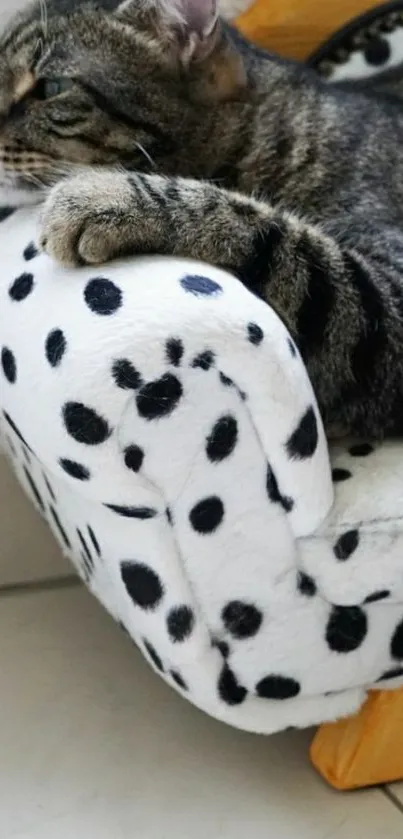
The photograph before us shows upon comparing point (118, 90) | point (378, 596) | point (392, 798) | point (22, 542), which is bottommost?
point (392, 798)

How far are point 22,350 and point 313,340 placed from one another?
256mm

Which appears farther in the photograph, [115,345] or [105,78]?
[105,78]

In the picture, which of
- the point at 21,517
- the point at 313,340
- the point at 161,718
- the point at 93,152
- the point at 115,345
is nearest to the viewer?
the point at 115,345

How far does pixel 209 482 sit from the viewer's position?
0.82 metres

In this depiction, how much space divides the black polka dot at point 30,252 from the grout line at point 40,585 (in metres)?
0.71

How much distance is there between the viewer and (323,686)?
0.94 m

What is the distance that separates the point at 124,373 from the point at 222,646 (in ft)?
0.95

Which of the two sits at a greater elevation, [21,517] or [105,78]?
[105,78]

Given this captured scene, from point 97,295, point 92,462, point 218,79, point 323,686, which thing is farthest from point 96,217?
point 323,686

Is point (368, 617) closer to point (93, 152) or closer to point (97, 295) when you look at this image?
point (97, 295)

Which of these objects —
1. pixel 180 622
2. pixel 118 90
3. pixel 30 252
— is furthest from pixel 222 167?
pixel 180 622

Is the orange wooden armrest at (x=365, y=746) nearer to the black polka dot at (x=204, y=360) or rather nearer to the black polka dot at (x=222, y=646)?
the black polka dot at (x=222, y=646)

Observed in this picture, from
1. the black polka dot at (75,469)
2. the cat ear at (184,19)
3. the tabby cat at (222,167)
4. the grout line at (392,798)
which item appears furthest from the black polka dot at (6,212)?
the grout line at (392,798)

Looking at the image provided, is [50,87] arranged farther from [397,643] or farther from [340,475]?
[397,643]
